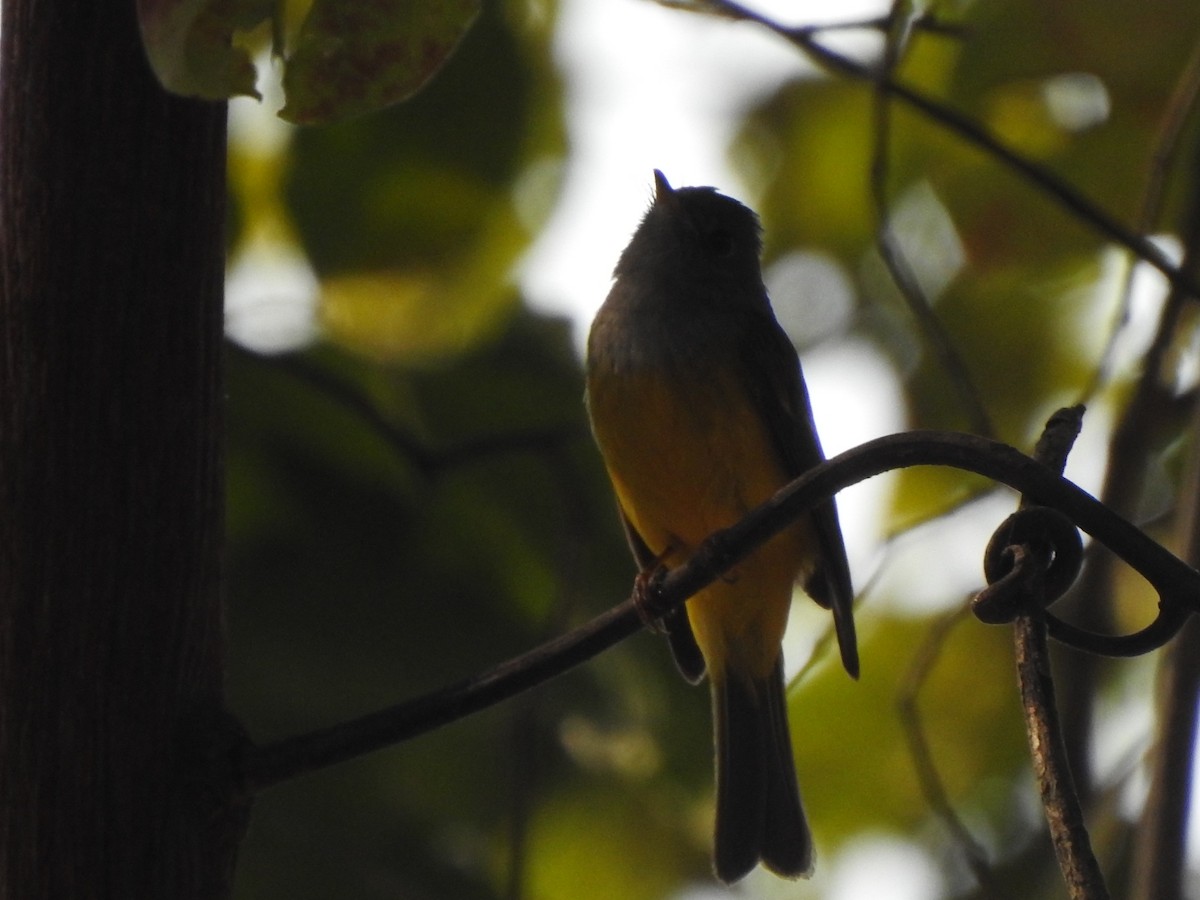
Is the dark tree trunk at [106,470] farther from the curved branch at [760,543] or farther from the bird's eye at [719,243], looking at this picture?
the bird's eye at [719,243]

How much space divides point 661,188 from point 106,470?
3531mm

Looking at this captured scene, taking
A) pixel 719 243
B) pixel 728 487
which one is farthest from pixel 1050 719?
pixel 719 243

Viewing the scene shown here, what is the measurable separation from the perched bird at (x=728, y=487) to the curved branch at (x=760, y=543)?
5.83 ft

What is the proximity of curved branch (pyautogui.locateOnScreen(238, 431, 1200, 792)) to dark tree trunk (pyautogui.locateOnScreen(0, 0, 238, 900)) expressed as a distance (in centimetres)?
13

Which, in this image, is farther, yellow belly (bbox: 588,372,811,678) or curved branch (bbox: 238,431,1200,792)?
yellow belly (bbox: 588,372,811,678)

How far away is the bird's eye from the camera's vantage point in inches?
187

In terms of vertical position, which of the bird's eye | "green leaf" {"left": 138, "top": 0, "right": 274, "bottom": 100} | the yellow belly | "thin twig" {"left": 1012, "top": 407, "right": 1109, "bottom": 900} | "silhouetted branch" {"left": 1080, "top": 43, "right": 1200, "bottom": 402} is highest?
the bird's eye

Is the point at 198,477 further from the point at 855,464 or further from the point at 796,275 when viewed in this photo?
the point at 796,275

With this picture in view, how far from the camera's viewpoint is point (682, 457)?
12.3ft

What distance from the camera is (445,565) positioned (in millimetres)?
3166

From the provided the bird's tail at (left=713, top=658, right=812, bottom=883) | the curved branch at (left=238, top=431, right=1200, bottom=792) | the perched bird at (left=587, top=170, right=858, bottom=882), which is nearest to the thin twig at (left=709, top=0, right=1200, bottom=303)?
the perched bird at (left=587, top=170, right=858, bottom=882)

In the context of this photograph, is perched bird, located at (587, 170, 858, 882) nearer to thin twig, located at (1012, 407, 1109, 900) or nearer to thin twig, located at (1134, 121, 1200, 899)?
thin twig, located at (1134, 121, 1200, 899)

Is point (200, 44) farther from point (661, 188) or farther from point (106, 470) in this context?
point (661, 188)

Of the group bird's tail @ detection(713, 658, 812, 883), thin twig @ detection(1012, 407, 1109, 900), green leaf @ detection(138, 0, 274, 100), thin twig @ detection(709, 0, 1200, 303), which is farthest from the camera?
bird's tail @ detection(713, 658, 812, 883)
